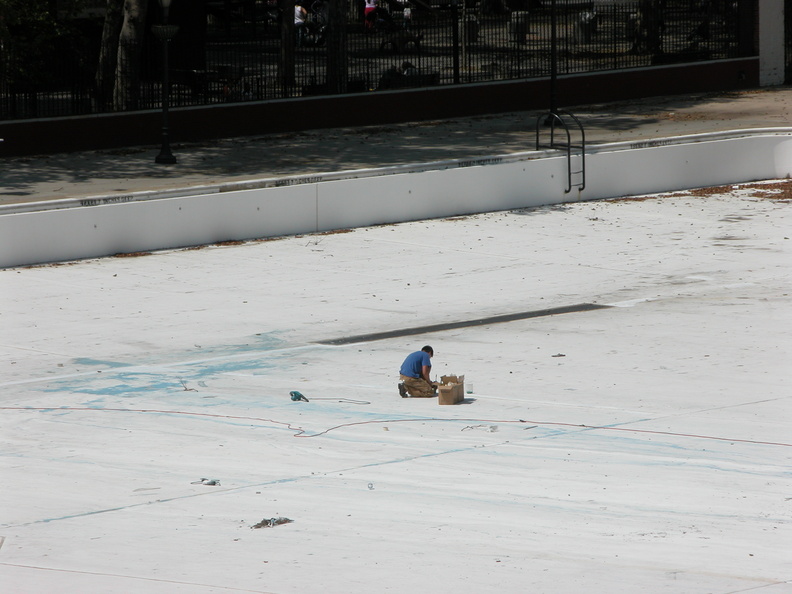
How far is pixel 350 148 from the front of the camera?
28562 millimetres

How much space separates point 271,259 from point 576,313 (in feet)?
18.8

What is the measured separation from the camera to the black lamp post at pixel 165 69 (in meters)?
24.6

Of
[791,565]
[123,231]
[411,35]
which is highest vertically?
[411,35]

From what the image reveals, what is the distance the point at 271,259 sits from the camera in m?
21.4

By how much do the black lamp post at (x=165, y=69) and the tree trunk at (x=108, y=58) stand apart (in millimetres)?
2019

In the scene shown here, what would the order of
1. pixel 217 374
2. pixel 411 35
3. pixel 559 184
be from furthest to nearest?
1. pixel 411 35
2. pixel 559 184
3. pixel 217 374

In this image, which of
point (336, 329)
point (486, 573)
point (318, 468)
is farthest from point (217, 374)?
point (486, 573)

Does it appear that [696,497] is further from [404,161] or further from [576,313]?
[404,161]

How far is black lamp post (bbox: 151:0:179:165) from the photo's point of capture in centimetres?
2459

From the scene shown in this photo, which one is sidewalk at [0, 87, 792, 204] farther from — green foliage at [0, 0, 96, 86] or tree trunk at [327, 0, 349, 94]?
green foliage at [0, 0, 96, 86]

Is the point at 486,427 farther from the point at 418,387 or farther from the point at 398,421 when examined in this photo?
the point at 418,387

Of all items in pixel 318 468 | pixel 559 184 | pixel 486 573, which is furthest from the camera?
pixel 559 184

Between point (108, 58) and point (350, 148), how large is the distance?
5.62 meters

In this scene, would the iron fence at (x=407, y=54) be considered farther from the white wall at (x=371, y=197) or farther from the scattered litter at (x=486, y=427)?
the scattered litter at (x=486, y=427)
